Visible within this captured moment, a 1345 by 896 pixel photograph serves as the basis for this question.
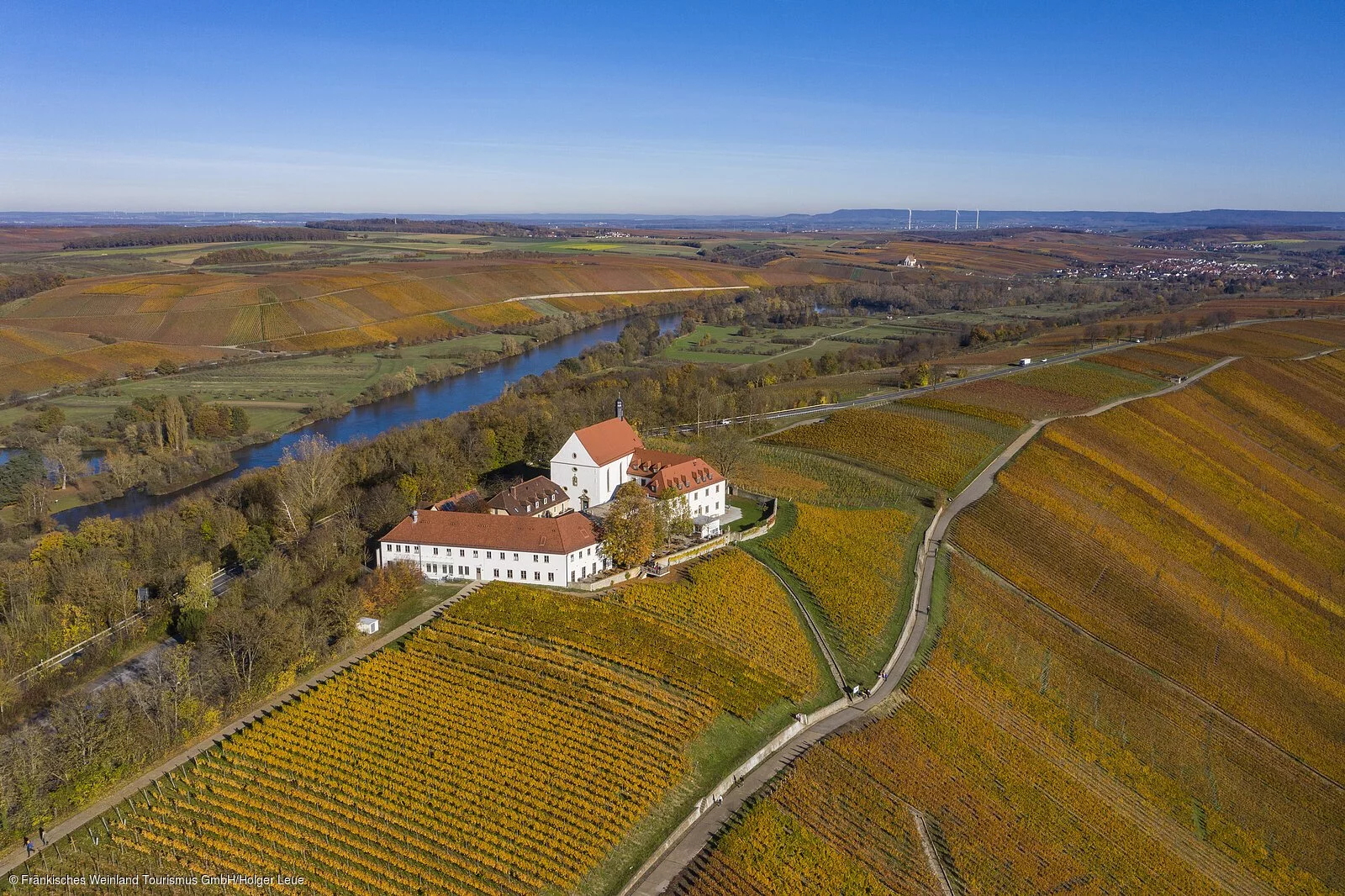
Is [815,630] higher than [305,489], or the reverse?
[305,489]

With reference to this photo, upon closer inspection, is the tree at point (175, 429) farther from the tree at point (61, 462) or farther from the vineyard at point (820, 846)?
the vineyard at point (820, 846)


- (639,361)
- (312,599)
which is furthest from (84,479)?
(639,361)

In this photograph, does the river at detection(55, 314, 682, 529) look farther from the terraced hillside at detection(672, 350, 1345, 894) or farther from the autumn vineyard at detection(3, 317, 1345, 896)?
the terraced hillside at detection(672, 350, 1345, 894)

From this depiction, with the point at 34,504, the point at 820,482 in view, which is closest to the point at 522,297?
the point at 34,504

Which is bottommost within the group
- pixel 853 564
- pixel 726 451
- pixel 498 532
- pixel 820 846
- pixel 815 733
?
pixel 820 846

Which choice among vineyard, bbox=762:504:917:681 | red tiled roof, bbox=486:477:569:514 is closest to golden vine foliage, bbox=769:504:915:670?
vineyard, bbox=762:504:917:681

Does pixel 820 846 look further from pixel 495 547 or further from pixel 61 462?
pixel 61 462
